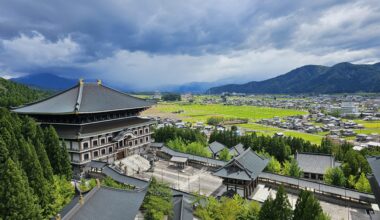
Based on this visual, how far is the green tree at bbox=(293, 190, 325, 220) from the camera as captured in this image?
52.1 ft

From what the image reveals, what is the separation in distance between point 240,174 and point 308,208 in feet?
44.7

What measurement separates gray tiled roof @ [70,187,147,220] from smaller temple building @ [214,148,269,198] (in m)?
13.0

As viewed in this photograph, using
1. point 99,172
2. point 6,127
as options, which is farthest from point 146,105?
point 6,127

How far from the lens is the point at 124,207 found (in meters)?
17.9

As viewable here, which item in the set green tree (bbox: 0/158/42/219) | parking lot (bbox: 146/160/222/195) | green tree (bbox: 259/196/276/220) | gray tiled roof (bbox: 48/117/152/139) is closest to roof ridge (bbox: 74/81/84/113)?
gray tiled roof (bbox: 48/117/152/139)

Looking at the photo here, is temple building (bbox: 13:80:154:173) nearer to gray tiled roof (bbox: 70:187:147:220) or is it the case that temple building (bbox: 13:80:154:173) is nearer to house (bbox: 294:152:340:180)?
gray tiled roof (bbox: 70:187:147:220)

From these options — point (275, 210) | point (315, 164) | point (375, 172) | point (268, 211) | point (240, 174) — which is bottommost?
point (315, 164)

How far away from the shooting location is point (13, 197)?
56.0 ft

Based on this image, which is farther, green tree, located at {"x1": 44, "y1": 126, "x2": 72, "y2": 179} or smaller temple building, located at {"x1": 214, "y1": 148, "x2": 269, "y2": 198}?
smaller temple building, located at {"x1": 214, "y1": 148, "x2": 269, "y2": 198}

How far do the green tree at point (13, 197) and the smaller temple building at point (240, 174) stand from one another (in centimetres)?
1889

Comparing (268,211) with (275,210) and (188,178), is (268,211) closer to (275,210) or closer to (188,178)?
(275,210)

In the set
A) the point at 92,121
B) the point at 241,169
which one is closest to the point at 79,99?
the point at 92,121

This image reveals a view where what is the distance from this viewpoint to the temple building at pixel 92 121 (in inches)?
1467

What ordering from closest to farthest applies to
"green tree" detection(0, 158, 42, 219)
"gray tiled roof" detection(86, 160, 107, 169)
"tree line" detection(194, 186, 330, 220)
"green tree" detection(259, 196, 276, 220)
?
"tree line" detection(194, 186, 330, 220)
"green tree" detection(0, 158, 42, 219)
"green tree" detection(259, 196, 276, 220)
"gray tiled roof" detection(86, 160, 107, 169)
